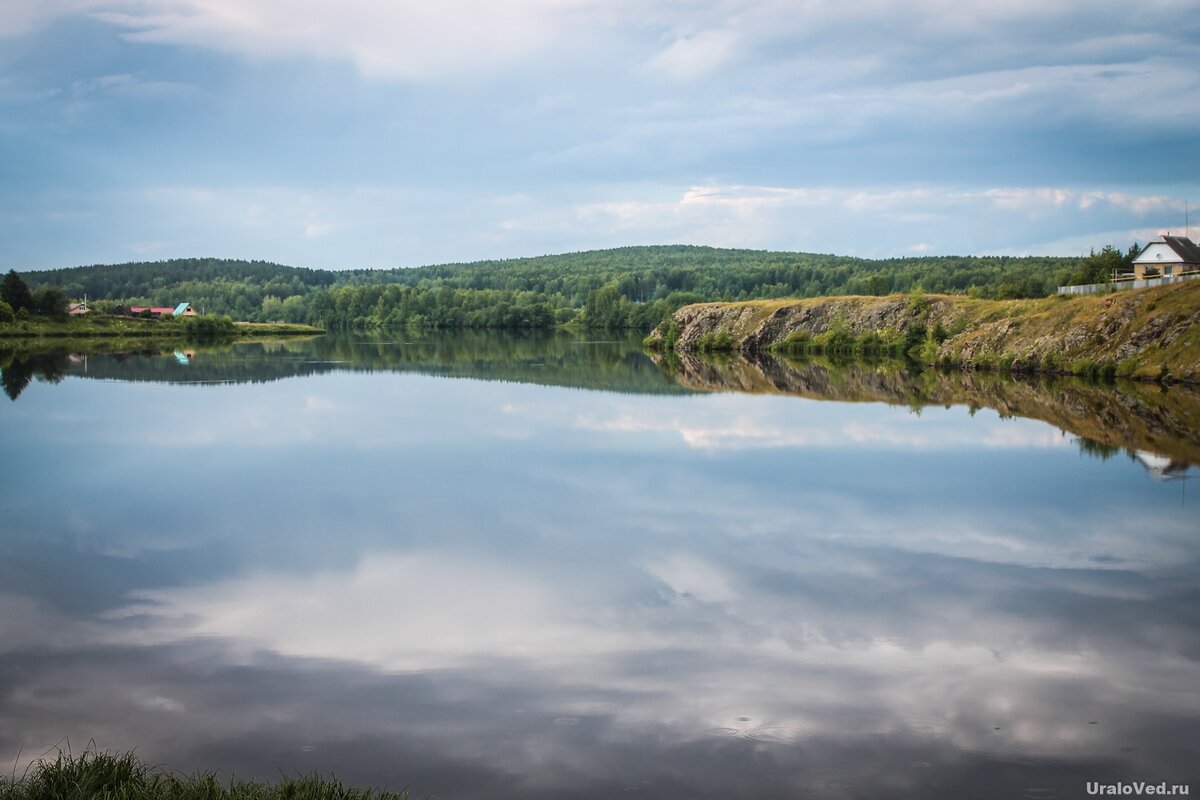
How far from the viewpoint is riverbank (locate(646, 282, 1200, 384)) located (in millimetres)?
45000

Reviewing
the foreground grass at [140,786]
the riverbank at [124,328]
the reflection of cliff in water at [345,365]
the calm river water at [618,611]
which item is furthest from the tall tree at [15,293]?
the foreground grass at [140,786]

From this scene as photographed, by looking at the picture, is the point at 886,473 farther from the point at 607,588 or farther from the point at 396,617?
the point at 396,617

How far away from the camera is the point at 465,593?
12969mm

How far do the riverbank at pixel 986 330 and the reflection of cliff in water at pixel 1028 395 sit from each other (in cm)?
240

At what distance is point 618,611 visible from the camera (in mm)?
12125

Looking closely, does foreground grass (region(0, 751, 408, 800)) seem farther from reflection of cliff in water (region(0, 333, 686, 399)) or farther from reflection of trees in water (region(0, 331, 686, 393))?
reflection of trees in water (region(0, 331, 686, 393))

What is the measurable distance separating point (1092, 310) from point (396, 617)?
49485mm

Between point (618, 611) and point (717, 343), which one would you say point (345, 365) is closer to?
point (717, 343)

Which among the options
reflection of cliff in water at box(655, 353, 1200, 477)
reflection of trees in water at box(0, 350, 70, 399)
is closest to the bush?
reflection of cliff in water at box(655, 353, 1200, 477)

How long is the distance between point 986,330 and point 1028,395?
21.0 meters

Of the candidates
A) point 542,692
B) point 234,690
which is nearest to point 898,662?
point 542,692

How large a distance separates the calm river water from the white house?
4912 centimetres

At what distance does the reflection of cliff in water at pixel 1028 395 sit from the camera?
2592 centimetres

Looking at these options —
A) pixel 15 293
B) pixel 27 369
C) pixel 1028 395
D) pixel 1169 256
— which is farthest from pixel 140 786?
pixel 15 293
